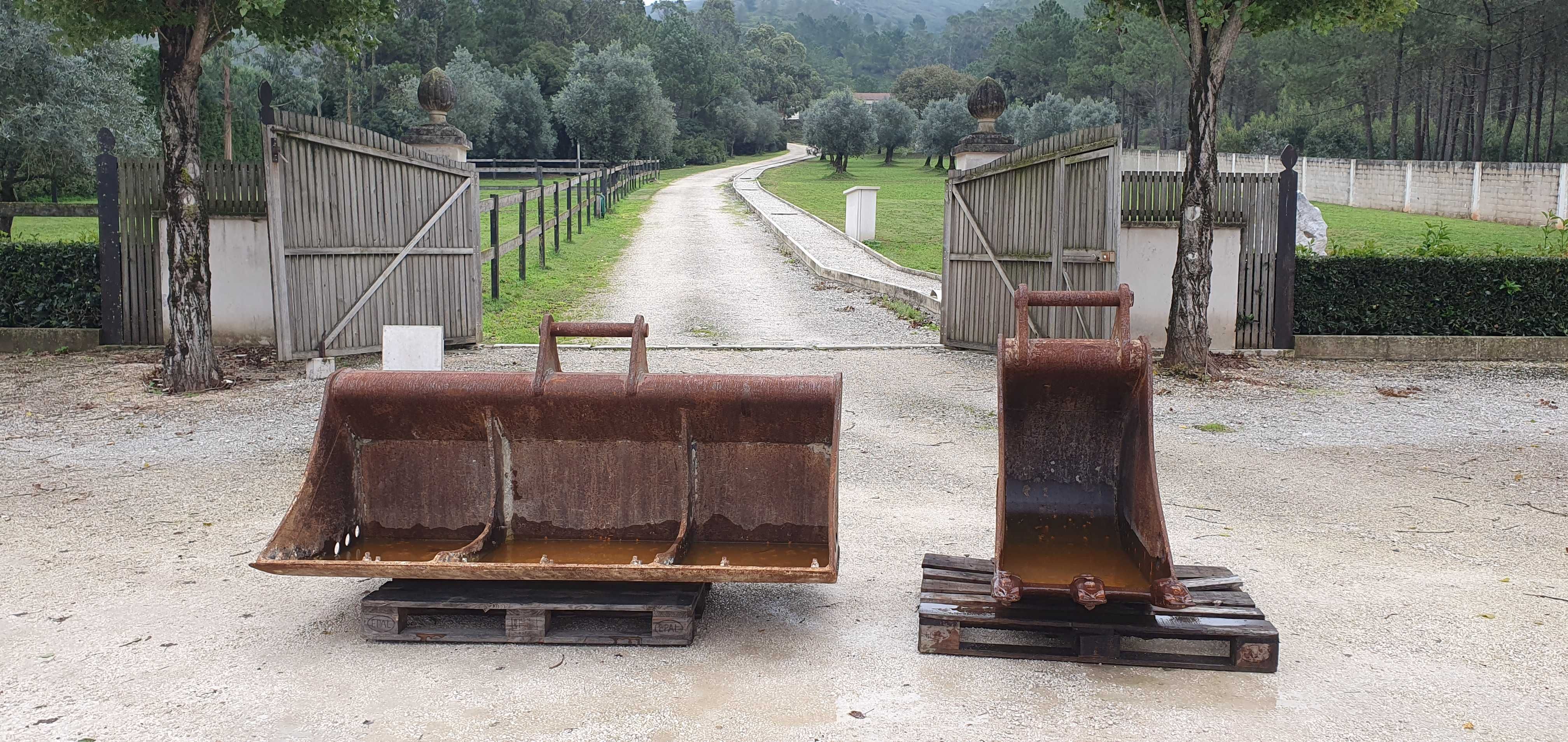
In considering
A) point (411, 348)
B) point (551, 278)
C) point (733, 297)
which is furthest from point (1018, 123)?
point (411, 348)

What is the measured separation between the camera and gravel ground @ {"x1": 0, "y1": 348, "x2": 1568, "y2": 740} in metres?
4.05

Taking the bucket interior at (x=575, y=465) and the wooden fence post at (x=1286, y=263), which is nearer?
the bucket interior at (x=575, y=465)

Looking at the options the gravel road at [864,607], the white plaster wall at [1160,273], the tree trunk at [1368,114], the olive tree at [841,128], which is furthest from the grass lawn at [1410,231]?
the olive tree at [841,128]

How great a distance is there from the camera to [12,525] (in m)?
6.42

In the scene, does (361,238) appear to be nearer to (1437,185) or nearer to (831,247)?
(831,247)

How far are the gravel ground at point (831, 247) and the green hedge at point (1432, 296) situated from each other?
5111 mm

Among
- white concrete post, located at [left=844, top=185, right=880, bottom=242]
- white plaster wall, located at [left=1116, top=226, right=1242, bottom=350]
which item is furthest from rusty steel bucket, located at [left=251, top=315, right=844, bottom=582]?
white concrete post, located at [left=844, top=185, right=880, bottom=242]

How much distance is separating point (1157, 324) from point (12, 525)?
33.8 ft

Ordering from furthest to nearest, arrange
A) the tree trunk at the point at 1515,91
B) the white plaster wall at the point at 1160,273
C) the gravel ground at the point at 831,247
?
the tree trunk at the point at 1515,91 < the gravel ground at the point at 831,247 < the white plaster wall at the point at 1160,273

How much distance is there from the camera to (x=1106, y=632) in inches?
178

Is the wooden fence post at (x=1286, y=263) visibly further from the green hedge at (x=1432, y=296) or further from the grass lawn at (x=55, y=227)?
the grass lawn at (x=55, y=227)

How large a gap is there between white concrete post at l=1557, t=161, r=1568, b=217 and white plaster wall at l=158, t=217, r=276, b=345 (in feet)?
102

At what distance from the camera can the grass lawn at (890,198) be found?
25859mm

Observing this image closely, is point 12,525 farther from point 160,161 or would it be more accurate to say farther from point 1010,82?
point 1010,82
